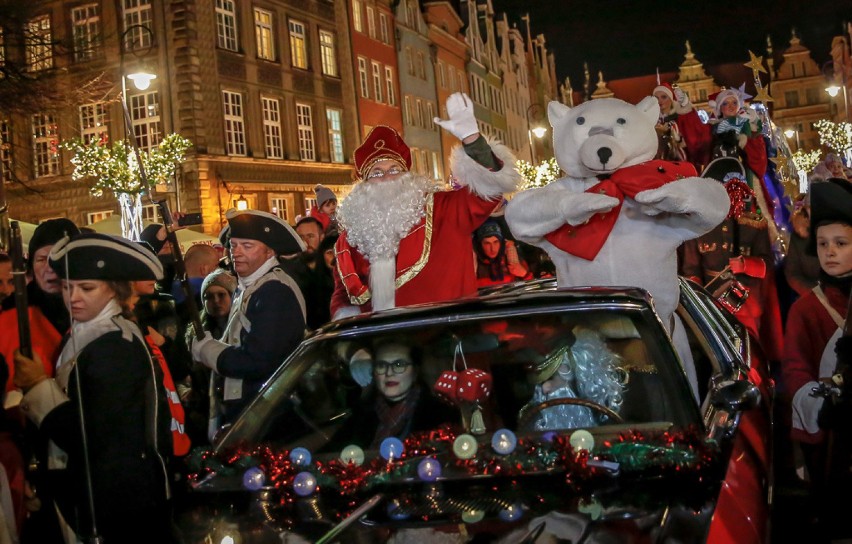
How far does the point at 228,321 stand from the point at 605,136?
243 centimetres

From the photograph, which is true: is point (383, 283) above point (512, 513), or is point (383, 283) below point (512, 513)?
above

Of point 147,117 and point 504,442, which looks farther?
point 147,117

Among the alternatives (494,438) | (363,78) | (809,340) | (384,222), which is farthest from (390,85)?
(494,438)

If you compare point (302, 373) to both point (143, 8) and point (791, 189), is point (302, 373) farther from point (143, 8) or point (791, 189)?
point (143, 8)

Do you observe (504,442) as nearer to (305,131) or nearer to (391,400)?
(391,400)

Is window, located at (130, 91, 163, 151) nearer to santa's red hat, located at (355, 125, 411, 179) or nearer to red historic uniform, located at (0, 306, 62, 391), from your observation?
santa's red hat, located at (355, 125, 411, 179)

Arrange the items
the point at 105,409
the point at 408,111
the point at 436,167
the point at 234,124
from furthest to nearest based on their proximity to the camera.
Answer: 1. the point at 436,167
2. the point at 408,111
3. the point at 234,124
4. the point at 105,409

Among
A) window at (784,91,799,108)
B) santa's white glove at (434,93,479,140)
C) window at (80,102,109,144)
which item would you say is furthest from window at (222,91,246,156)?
window at (784,91,799,108)

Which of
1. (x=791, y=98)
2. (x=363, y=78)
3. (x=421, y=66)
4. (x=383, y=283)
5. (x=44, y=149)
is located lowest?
(x=383, y=283)

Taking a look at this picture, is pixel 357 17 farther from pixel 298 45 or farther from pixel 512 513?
pixel 512 513

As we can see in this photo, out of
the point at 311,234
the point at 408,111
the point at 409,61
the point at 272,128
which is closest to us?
the point at 311,234

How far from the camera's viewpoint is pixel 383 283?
635cm

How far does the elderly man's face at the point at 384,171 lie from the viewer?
6.68 m

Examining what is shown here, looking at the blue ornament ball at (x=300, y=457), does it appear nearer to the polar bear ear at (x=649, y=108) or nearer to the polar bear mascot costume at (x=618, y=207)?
the polar bear mascot costume at (x=618, y=207)
